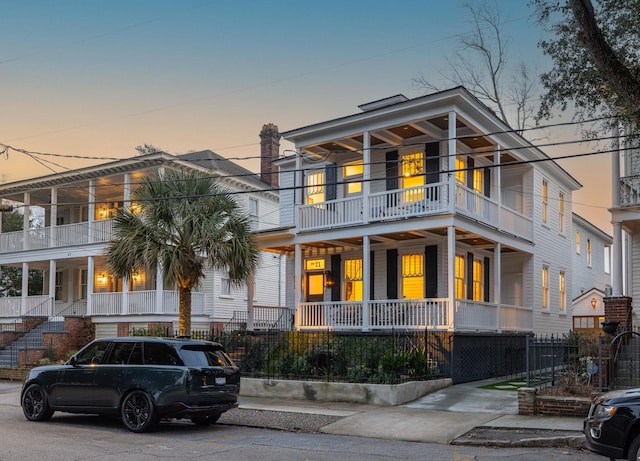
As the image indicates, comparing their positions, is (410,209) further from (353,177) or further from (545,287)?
(545,287)

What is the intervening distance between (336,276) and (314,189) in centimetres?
333

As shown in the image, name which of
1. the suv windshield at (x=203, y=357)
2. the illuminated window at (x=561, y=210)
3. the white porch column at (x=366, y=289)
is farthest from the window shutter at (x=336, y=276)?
the suv windshield at (x=203, y=357)

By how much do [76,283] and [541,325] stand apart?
863 inches

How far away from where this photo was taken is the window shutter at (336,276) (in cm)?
2598

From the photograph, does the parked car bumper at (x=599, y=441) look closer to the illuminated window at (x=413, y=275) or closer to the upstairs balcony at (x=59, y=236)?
the illuminated window at (x=413, y=275)

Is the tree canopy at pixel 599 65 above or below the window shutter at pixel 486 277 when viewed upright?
above

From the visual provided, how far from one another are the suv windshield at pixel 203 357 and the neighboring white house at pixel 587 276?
A: 23.7 m

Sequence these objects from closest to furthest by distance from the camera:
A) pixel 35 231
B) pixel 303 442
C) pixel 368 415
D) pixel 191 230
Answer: pixel 303 442 → pixel 368 415 → pixel 191 230 → pixel 35 231

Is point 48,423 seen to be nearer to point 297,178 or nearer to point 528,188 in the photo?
A: point 297,178

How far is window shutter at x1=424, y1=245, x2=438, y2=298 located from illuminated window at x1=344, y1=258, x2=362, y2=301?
2698mm

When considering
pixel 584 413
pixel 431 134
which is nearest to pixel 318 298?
pixel 431 134

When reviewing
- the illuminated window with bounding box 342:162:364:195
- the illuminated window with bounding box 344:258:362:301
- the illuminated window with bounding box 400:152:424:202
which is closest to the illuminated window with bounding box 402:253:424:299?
the illuminated window with bounding box 344:258:362:301

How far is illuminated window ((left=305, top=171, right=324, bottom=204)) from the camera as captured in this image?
87.7ft

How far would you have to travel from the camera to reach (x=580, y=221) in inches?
1384
